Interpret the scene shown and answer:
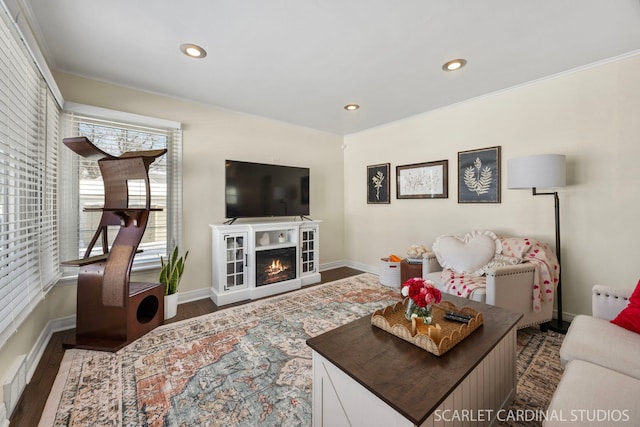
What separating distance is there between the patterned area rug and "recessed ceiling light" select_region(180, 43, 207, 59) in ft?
7.90

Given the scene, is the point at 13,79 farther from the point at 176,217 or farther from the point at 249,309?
the point at 249,309

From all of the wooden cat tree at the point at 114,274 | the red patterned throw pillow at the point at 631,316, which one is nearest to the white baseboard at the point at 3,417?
the wooden cat tree at the point at 114,274

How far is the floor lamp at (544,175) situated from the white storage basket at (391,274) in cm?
156

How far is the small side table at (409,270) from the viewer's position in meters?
3.24

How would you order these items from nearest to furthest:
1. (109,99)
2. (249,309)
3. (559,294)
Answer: (559,294)
(109,99)
(249,309)

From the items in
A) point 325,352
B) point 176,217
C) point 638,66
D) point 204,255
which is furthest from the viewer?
point 204,255

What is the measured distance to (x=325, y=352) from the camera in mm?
1214

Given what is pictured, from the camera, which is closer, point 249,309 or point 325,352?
point 325,352

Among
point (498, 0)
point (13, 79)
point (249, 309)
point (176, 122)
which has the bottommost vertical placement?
point (249, 309)

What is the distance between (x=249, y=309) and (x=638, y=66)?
4179 mm

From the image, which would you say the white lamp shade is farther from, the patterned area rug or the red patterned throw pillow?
the patterned area rug

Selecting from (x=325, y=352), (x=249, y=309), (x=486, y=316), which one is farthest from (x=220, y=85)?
(x=486, y=316)

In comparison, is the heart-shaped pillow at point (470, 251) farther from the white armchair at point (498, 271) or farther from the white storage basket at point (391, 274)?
the white storage basket at point (391, 274)

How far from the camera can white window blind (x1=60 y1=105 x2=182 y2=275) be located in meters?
2.50
